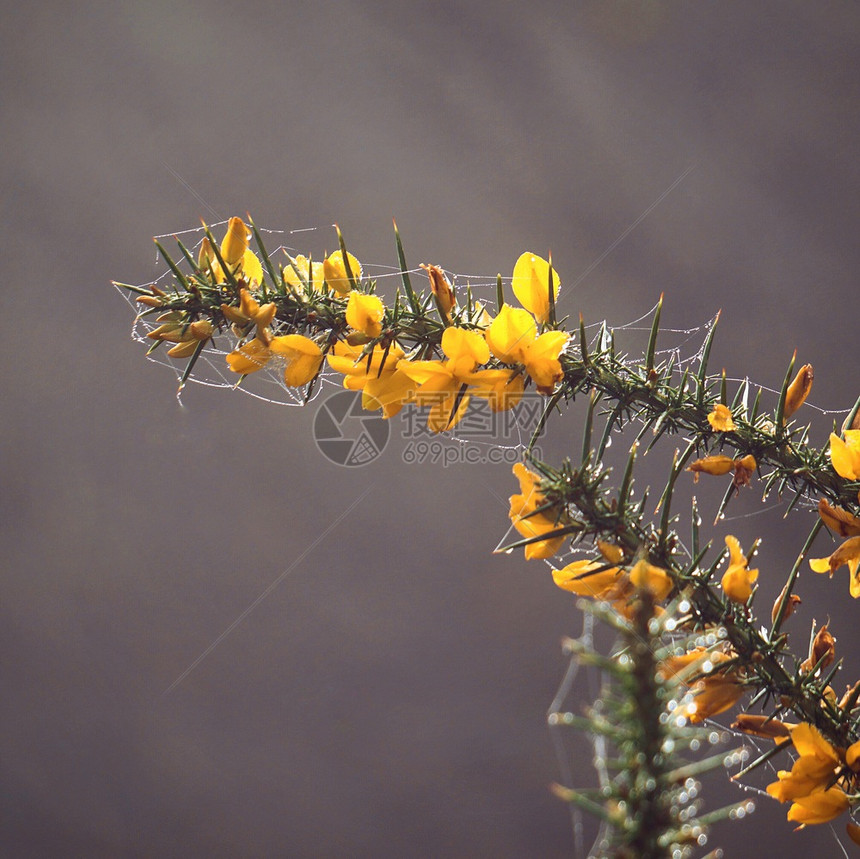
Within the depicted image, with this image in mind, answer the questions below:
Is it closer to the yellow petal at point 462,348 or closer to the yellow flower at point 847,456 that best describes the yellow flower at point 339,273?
the yellow petal at point 462,348

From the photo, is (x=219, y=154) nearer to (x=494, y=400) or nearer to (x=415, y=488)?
(x=415, y=488)

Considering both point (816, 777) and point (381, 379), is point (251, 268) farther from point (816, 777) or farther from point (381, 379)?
point (816, 777)

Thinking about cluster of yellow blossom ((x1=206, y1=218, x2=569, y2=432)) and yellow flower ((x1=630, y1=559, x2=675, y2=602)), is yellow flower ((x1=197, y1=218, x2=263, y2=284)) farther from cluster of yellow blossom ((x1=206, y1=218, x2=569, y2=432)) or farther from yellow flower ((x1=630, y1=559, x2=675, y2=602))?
yellow flower ((x1=630, y1=559, x2=675, y2=602))

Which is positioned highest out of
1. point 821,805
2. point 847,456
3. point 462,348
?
point 462,348

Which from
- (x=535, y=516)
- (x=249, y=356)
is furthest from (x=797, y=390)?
(x=249, y=356)

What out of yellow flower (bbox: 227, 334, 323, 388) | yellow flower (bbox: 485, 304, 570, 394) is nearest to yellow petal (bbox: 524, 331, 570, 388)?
yellow flower (bbox: 485, 304, 570, 394)

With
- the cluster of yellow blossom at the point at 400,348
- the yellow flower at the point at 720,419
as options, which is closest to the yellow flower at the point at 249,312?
the cluster of yellow blossom at the point at 400,348

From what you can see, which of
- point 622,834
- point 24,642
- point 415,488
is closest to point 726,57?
point 415,488
